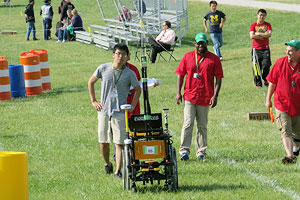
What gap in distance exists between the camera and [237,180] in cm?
920

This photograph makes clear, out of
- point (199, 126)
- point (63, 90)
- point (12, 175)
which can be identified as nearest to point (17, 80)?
point (63, 90)

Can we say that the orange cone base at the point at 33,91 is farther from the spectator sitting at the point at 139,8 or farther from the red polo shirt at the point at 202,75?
the spectator sitting at the point at 139,8

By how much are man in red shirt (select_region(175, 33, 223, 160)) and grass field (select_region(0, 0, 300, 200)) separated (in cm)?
59

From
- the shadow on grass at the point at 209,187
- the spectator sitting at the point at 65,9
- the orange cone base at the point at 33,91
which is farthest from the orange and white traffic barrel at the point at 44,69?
the spectator sitting at the point at 65,9

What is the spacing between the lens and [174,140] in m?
12.4

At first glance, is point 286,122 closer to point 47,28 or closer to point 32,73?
point 32,73

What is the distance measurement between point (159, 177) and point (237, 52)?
1967 centimetres

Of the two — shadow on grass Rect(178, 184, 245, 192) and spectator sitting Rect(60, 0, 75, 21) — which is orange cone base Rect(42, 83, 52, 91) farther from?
spectator sitting Rect(60, 0, 75, 21)

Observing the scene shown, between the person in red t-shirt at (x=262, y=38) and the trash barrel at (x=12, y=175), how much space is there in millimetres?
11963

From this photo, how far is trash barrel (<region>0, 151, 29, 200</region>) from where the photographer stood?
702 cm

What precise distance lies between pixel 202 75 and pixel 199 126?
0.83 m

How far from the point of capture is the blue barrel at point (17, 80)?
60.3ft

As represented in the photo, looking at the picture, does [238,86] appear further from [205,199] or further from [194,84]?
[205,199]

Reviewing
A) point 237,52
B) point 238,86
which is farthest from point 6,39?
point 238,86
